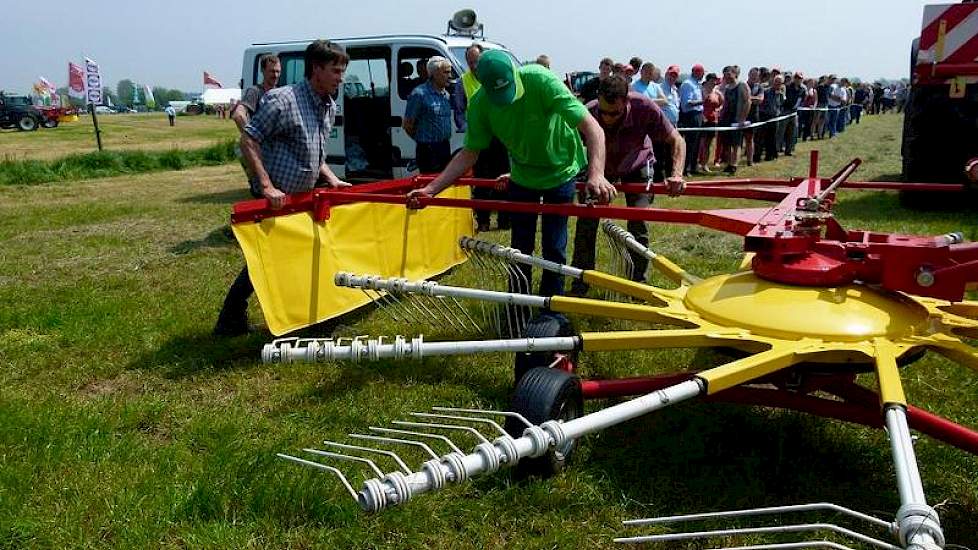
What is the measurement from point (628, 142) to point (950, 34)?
3.04 metres

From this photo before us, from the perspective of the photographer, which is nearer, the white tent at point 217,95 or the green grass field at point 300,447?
the green grass field at point 300,447

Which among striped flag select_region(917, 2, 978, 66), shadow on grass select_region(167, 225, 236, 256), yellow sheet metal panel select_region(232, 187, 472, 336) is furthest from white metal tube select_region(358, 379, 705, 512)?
shadow on grass select_region(167, 225, 236, 256)

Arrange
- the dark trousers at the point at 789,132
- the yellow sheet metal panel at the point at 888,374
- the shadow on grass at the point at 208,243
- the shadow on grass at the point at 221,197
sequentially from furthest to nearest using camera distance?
the dark trousers at the point at 789,132 < the shadow on grass at the point at 221,197 < the shadow on grass at the point at 208,243 < the yellow sheet metal panel at the point at 888,374

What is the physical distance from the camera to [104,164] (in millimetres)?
16062

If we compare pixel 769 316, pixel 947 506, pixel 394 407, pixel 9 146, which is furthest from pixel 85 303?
pixel 9 146

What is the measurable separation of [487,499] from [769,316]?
1154 mm

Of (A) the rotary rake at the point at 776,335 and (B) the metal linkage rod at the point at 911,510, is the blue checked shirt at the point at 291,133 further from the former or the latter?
(B) the metal linkage rod at the point at 911,510

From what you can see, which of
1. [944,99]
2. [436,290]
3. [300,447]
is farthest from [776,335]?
[944,99]

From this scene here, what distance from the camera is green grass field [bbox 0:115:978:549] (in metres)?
2.66

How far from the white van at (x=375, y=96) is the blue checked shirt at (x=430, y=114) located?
1915 millimetres

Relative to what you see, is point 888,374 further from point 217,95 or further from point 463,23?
point 217,95

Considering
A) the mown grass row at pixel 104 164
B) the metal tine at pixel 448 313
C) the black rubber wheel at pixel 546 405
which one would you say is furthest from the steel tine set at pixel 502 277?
the mown grass row at pixel 104 164

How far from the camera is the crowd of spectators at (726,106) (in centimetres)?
1147

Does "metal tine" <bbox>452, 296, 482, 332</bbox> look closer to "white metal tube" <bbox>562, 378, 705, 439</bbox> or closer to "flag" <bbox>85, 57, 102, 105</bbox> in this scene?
"white metal tube" <bbox>562, 378, 705, 439</bbox>
